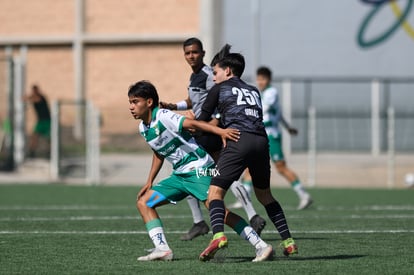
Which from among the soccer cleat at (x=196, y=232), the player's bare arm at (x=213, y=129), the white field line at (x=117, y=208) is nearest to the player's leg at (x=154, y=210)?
the player's bare arm at (x=213, y=129)

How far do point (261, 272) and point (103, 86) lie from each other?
94.3 ft

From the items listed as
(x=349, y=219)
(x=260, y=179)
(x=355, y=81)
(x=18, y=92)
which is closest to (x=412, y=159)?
(x=355, y=81)

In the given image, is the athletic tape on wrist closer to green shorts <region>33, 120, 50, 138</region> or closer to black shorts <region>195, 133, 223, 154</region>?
black shorts <region>195, 133, 223, 154</region>

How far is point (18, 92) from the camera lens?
2916 centimetres

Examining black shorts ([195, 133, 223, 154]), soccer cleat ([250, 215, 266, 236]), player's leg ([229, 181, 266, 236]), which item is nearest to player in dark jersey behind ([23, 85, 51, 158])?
player's leg ([229, 181, 266, 236])

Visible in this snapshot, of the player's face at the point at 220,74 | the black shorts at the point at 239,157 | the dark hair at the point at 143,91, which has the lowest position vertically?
the black shorts at the point at 239,157

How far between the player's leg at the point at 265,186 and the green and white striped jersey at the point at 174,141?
0.46m

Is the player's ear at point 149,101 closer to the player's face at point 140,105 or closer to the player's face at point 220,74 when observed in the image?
the player's face at point 140,105

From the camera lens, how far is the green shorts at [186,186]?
9.98m

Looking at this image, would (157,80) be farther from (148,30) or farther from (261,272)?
(261,272)

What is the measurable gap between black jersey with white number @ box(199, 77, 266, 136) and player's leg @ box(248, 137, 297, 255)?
0.55 feet

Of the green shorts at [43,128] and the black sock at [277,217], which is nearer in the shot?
the black sock at [277,217]

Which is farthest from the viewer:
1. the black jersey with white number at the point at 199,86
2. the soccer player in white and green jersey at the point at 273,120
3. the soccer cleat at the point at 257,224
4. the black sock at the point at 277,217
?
the soccer player in white and green jersey at the point at 273,120

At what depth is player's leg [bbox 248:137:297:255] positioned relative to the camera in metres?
9.77
